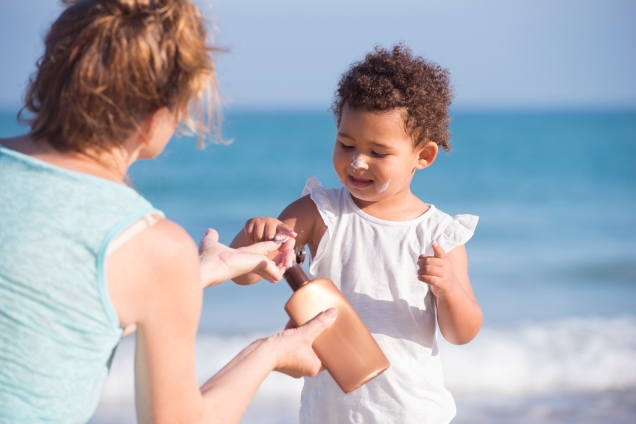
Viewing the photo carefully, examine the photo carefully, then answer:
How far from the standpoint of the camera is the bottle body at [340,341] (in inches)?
73.4

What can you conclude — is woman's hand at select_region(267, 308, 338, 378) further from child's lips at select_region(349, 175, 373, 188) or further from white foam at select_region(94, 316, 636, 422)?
white foam at select_region(94, 316, 636, 422)

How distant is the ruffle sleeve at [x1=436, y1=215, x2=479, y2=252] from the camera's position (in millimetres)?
2395

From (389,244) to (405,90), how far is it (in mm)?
533

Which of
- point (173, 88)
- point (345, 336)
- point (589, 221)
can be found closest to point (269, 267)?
point (345, 336)

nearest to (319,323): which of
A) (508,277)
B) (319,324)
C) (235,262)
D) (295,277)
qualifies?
(319,324)

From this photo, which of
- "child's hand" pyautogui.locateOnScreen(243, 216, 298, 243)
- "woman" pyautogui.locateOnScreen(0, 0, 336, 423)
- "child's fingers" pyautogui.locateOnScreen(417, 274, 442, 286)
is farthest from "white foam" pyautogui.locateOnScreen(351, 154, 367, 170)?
"woman" pyautogui.locateOnScreen(0, 0, 336, 423)

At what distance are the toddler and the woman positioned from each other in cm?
83

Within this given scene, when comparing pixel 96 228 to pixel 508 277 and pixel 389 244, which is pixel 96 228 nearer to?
pixel 389 244

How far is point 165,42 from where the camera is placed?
1.45 metres

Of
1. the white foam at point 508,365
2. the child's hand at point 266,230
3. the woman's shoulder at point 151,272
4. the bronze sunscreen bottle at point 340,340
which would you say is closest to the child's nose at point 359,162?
the child's hand at point 266,230

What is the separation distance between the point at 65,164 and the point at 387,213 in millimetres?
1300

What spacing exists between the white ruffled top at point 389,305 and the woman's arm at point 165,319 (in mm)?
732

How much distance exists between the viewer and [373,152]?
2357 millimetres

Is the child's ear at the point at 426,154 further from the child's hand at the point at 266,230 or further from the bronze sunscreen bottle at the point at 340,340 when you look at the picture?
the bronze sunscreen bottle at the point at 340,340
